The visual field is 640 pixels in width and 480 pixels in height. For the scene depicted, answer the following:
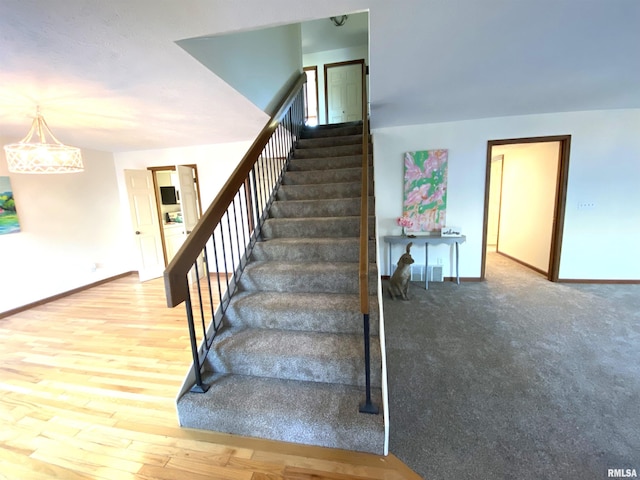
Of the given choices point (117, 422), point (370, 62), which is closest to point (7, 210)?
point (117, 422)

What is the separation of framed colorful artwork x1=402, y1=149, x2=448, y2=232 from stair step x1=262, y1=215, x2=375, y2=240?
5.79ft

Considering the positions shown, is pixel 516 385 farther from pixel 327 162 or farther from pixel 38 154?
pixel 38 154

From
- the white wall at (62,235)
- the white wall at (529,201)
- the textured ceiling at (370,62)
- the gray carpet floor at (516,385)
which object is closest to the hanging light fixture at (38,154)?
the textured ceiling at (370,62)

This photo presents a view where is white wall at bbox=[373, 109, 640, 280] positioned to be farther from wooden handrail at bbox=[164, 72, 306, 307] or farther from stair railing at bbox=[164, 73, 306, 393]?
wooden handrail at bbox=[164, 72, 306, 307]

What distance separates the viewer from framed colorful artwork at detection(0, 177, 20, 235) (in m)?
3.50

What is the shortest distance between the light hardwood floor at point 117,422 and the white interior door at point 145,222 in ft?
6.04

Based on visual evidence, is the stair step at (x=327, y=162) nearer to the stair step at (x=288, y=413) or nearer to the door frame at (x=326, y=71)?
the stair step at (x=288, y=413)

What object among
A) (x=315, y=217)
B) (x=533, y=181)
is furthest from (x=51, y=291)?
(x=533, y=181)

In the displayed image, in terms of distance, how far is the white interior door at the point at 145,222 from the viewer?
15.3 ft

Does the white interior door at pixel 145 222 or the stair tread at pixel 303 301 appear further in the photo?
the white interior door at pixel 145 222

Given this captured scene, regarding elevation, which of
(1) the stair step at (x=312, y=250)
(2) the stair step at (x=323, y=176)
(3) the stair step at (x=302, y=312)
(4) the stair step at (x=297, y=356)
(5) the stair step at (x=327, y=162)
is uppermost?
(5) the stair step at (x=327, y=162)

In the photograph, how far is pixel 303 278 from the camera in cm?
220

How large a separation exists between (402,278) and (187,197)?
145 inches

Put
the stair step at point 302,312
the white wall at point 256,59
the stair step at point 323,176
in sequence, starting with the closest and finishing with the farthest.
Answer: the stair step at point 302,312, the white wall at point 256,59, the stair step at point 323,176
